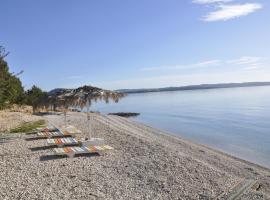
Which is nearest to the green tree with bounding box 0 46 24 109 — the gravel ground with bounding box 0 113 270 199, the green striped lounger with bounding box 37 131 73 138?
the green striped lounger with bounding box 37 131 73 138

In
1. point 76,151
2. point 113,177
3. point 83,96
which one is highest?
point 83,96

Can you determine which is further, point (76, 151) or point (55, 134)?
point (55, 134)

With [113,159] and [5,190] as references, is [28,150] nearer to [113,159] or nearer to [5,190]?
[113,159]

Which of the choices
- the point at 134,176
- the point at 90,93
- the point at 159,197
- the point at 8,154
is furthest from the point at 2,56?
the point at 159,197

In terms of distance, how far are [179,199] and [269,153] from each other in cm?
2007

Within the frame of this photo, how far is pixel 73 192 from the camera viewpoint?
11.1m

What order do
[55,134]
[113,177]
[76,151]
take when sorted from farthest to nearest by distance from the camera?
[55,134], [76,151], [113,177]

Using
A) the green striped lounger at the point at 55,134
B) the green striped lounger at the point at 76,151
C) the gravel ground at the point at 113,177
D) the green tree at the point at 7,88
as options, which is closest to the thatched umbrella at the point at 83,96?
the green striped lounger at the point at 55,134

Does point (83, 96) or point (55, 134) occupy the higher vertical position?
point (83, 96)

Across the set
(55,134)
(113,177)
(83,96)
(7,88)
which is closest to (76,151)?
(113,177)

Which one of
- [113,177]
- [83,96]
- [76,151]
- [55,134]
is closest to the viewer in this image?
[113,177]

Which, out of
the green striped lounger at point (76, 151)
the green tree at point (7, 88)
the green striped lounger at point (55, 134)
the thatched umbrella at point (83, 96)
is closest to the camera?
the green striped lounger at point (76, 151)

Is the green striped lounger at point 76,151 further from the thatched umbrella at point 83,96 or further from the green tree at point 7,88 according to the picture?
the green tree at point 7,88

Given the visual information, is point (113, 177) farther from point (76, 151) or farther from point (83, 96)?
point (83, 96)
